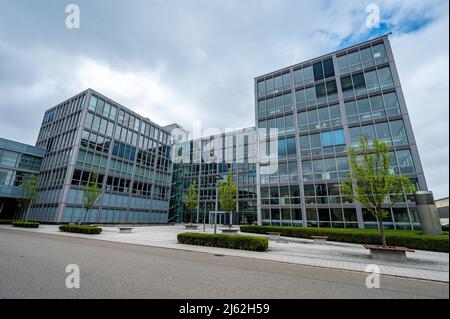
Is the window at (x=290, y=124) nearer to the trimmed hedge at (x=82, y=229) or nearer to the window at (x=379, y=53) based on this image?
the window at (x=379, y=53)

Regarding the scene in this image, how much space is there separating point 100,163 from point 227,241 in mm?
33994

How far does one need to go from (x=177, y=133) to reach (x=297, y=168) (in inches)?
1569

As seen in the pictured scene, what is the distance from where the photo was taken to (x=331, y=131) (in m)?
26.5

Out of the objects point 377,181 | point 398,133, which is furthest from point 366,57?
point 377,181

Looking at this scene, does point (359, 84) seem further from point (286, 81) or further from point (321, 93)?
point (286, 81)

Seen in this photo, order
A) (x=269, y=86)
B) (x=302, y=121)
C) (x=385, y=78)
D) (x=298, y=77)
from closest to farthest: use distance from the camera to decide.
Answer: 1. (x=385, y=78)
2. (x=302, y=121)
3. (x=298, y=77)
4. (x=269, y=86)

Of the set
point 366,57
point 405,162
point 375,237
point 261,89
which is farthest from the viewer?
point 261,89

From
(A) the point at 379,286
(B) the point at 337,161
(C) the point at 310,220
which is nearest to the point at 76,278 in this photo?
(A) the point at 379,286

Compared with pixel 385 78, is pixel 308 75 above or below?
above

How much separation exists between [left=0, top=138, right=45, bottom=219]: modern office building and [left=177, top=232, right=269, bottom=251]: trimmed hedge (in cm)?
3773

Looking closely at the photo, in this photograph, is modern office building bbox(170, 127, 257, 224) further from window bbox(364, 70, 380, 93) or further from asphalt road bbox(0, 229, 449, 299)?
asphalt road bbox(0, 229, 449, 299)

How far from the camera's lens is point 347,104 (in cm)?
2658

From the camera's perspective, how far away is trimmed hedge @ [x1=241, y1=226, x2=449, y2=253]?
12062 millimetres

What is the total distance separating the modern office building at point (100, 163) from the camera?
33.5 meters
